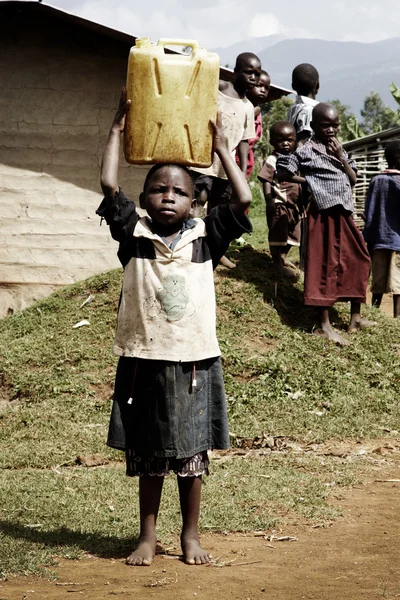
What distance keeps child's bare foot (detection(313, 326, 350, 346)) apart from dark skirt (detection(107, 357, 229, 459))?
4.04 m

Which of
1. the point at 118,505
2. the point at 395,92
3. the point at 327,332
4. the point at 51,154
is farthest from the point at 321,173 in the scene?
the point at 395,92

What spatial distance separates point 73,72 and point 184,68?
19.8ft

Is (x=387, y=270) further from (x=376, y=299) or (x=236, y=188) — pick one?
(x=236, y=188)

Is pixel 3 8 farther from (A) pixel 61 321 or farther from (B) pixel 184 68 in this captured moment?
(B) pixel 184 68

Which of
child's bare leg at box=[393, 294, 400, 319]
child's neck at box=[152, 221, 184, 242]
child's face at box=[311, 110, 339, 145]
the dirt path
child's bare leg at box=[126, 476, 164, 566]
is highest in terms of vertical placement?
child's face at box=[311, 110, 339, 145]

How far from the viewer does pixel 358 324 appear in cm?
812

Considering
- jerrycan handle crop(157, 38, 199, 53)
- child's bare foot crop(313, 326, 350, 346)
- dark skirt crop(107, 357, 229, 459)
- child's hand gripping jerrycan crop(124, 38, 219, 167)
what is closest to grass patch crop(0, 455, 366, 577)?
dark skirt crop(107, 357, 229, 459)

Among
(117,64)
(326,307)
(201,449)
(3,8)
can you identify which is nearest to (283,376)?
(326,307)

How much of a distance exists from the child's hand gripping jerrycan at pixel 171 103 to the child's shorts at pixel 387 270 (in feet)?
17.6

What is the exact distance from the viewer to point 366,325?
8148 mm

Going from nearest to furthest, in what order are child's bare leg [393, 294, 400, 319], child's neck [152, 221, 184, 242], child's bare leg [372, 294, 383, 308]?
child's neck [152, 221, 184, 242] < child's bare leg [393, 294, 400, 319] < child's bare leg [372, 294, 383, 308]

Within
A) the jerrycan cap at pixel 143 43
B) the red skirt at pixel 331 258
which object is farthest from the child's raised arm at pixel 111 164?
the red skirt at pixel 331 258

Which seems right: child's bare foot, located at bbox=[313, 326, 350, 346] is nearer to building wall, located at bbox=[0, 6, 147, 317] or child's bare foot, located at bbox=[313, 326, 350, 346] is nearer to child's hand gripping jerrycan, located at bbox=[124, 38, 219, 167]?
building wall, located at bbox=[0, 6, 147, 317]

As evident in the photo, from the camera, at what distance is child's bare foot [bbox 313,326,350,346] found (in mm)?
7750
